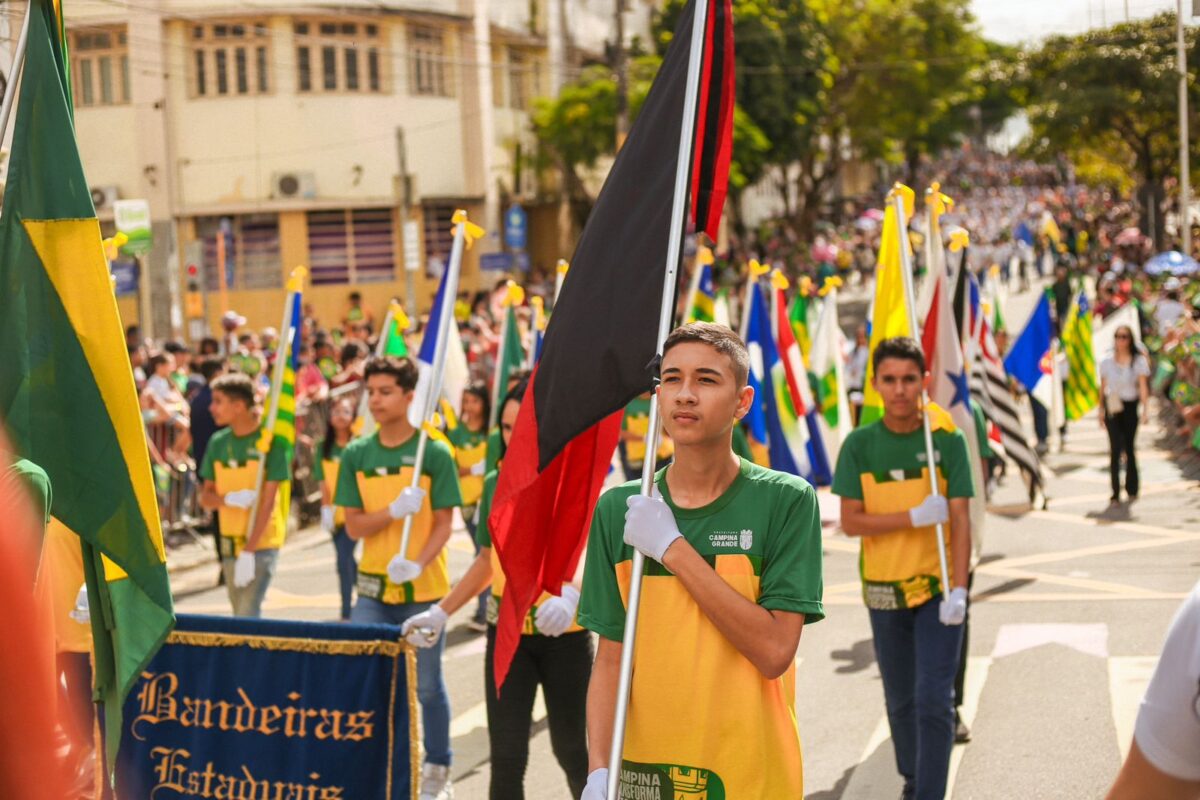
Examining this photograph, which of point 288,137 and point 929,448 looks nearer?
point 929,448

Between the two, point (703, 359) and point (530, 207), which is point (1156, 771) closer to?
point (703, 359)

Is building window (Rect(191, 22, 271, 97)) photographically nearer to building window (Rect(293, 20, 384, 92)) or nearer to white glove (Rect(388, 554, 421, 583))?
building window (Rect(293, 20, 384, 92))

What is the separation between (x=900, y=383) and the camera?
6984 mm

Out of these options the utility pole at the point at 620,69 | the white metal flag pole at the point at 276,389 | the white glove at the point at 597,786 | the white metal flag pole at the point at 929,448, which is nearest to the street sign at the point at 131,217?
the utility pole at the point at 620,69

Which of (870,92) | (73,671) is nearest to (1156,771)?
(73,671)

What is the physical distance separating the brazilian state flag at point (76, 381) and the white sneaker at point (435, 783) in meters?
2.49

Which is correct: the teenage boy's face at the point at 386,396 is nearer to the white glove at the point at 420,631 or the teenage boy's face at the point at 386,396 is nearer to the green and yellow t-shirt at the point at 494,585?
the green and yellow t-shirt at the point at 494,585

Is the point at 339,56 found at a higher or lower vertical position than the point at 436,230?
higher

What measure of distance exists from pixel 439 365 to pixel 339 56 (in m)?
32.8

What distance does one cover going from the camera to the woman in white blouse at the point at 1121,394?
16.4 metres

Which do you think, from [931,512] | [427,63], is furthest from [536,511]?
[427,63]

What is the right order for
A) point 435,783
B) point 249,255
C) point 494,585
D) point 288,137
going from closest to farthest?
point 494,585 → point 435,783 → point 288,137 → point 249,255

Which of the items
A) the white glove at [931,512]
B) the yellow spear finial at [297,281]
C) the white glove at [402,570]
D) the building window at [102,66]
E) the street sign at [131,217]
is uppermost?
the building window at [102,66]

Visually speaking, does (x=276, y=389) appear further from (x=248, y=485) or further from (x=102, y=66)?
(x=102, y=66)
